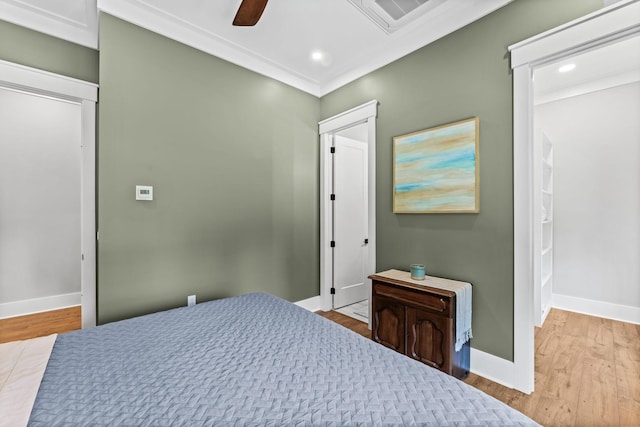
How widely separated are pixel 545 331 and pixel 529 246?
1.69 meters

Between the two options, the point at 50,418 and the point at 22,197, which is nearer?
the point at 50,418

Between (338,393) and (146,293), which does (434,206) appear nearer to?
(338,393)

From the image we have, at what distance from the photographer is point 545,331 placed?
2.93m

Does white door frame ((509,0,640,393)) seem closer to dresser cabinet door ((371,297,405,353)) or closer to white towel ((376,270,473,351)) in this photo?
white towel ((376,270,473,351))

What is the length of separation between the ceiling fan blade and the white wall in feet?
13.0

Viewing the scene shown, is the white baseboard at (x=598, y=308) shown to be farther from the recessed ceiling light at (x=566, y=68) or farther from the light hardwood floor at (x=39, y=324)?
the light hardwood floor at (x=39, y=324)

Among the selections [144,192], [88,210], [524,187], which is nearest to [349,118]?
[524,187]

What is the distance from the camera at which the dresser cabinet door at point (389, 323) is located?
7.48 feet

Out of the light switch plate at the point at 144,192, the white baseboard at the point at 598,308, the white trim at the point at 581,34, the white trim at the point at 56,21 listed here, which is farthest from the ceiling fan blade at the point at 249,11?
the white baseboard at the point at 598,308

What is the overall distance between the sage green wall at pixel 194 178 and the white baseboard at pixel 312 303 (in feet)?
0.43

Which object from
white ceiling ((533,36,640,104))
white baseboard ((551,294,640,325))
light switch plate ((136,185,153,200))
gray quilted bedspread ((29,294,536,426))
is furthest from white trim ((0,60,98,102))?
white baseboard ((551,294,640,325))

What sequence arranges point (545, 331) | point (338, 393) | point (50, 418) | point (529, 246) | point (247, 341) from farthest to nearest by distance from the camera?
point (545, 331), point (529, 246), point (247, 341), point (338, 393), point (50, 418)

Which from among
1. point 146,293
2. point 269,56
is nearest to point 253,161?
point 269,56

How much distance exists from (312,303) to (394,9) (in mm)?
3135
